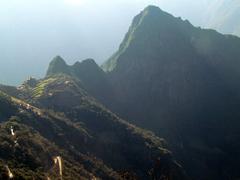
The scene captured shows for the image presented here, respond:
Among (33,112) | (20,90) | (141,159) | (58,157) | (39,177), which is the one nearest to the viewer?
(39,177)

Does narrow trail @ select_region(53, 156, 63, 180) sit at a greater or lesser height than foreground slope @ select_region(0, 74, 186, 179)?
lesser


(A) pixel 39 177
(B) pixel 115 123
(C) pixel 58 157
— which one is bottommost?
(A) pixel 39 177

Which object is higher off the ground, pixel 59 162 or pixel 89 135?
pixel 89 135

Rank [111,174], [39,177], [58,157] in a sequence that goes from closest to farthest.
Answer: [39,177] → [58,157] → [111,174]

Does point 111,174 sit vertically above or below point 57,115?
below

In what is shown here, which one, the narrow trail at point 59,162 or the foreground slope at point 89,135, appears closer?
the narrow trail at point 59,162

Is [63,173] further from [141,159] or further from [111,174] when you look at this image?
[141,159]

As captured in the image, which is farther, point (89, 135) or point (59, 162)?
point (89, 135)

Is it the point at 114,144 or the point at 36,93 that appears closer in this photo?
the point at 114,144

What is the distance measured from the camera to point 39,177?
98438 millimetres

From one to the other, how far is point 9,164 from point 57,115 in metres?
58.8

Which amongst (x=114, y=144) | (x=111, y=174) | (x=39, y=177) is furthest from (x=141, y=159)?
(x=39, y=177)

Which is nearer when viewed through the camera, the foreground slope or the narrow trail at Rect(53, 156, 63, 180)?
the narrow trail at Rect(53, 156, 63, 180)

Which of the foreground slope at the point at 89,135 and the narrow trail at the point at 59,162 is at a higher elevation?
the foreground slope at the point at 89,135
